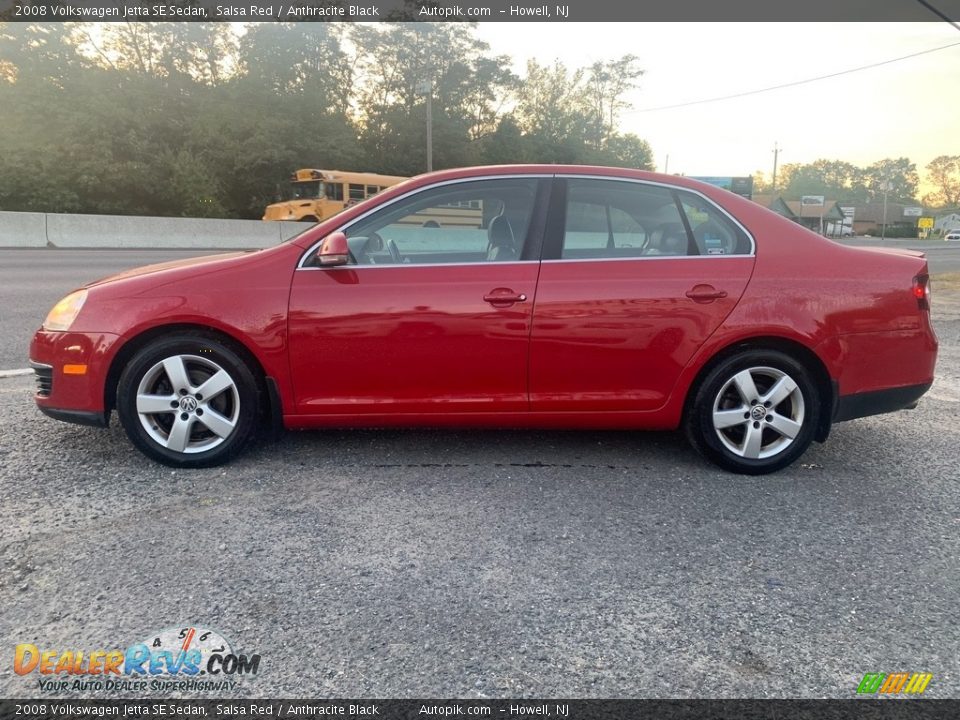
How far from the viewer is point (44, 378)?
3482 millimetres

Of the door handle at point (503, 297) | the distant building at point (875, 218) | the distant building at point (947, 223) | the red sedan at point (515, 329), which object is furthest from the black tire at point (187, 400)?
the distant building at point (947, 223)

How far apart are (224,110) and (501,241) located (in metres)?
32.3

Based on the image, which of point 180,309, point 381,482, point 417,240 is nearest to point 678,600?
point 381,482

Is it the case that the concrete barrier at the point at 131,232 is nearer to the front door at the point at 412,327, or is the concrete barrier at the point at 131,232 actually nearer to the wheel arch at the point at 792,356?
the front door at the point at 412,327

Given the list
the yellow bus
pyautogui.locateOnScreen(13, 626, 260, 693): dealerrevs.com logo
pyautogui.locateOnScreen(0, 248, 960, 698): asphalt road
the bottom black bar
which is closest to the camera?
the bottom black bar

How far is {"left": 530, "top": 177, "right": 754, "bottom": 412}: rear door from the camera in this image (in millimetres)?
3451

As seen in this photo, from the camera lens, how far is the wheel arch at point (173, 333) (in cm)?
341

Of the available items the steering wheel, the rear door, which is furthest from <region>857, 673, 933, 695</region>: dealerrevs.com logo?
the steering wheel

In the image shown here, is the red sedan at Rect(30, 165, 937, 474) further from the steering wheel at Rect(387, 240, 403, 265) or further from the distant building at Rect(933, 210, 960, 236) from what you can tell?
the distant building at Rect(933, 210, 960, 236)

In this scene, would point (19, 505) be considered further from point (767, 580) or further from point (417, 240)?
point (767, 580)

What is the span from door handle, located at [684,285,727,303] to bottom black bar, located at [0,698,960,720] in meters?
2.02

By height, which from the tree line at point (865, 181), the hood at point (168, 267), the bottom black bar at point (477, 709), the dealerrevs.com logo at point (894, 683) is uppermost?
the tree line at point (865, 181)

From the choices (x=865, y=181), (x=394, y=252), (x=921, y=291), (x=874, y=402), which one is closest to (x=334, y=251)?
(x=394, y=252)

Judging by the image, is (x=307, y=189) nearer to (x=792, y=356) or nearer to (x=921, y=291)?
(x=792, y=356)
